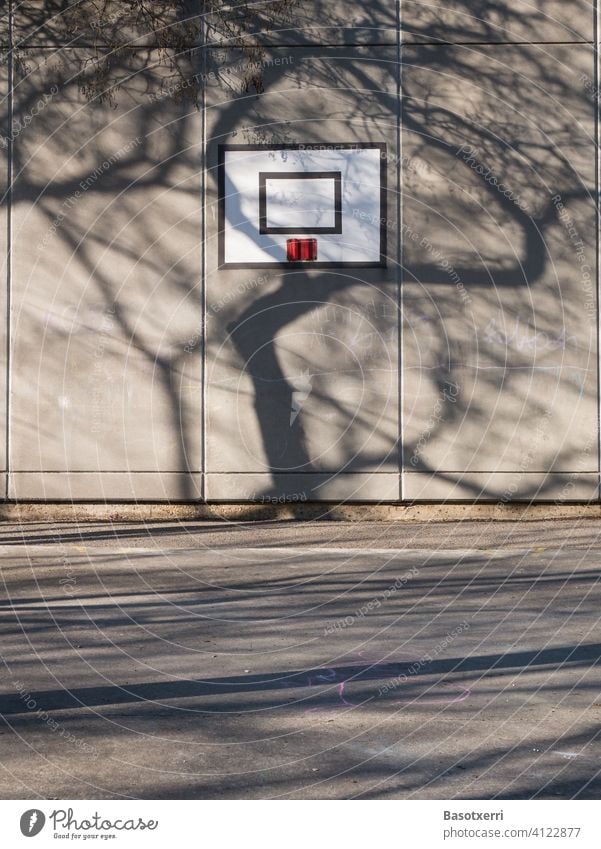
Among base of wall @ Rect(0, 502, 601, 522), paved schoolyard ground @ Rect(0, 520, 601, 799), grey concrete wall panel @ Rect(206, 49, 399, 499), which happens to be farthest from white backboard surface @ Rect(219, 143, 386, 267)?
paved schoolyard ground @ Rect(0, 520, 601, 799)

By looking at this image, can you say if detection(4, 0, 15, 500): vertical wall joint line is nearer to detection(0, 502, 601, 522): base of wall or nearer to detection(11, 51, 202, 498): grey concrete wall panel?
detection(11, 51, 202, 498): grey concrete wall panel

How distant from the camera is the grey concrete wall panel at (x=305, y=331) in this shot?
39.0 ft

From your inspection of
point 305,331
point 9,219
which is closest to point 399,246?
point 305,331

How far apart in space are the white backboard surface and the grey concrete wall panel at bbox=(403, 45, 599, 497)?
0.37 meters

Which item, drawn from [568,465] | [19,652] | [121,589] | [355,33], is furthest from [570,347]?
[19,652]

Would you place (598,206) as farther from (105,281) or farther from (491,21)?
(105,281)

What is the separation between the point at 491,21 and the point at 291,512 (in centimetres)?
498

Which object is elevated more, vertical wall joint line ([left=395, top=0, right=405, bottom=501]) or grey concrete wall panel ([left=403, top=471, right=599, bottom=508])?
vertical wall joint line ([left=395, top=0, right=405, bottom=501])

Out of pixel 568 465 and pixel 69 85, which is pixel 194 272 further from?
pixel 568 465

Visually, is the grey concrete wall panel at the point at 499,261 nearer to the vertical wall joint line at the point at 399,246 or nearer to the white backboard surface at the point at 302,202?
the vertical wall joint line at the point at 399,246

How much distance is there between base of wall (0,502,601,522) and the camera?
1195cm

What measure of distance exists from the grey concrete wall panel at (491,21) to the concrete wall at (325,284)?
21 mm

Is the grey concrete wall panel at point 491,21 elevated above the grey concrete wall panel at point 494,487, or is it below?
above

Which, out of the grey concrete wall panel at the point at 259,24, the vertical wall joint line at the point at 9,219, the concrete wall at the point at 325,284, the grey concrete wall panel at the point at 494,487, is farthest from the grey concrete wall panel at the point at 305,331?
the vertical wall joint line at the point at 9,219
